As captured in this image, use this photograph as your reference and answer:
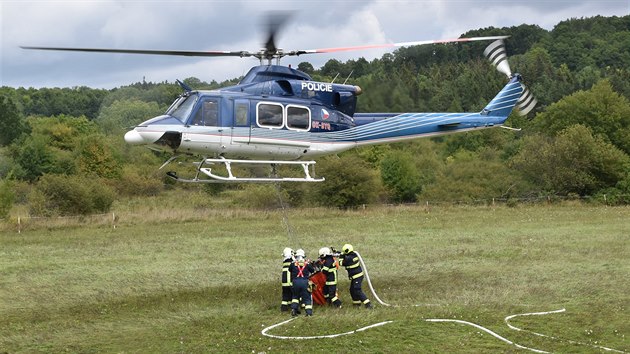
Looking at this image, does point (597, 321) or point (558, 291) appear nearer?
point (597, 321)

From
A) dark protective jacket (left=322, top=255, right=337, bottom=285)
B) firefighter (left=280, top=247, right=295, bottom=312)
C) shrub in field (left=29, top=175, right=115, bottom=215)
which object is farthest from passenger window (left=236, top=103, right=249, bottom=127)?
shrub in field (left=29, top=175, right=115, bottom=215)

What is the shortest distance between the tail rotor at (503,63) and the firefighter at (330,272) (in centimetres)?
708

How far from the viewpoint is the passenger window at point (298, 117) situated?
21953 millimetres

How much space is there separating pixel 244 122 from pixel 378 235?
65.7 feet

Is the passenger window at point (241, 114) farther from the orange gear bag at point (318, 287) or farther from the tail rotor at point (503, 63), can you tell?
the tail rotor at point (503, 63)

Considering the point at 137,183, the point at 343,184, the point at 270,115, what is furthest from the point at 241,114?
the point at 137,183

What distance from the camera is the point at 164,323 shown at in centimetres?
2006

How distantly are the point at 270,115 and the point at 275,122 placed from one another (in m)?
0.23

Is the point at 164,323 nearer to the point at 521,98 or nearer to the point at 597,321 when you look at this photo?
the point at 597,321

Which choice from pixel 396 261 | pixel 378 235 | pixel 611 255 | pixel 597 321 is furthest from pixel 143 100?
pixel 597 321

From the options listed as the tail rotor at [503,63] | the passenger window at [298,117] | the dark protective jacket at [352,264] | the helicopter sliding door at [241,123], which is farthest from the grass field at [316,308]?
the tail rotor at [503,63]

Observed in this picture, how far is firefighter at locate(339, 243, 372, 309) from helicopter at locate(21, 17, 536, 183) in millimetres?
2132

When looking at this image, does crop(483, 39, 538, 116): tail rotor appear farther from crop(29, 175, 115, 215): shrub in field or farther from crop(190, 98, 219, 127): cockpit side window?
crop(29, 175, 115, 215): shrub in field

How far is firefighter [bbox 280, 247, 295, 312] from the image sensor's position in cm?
2052
